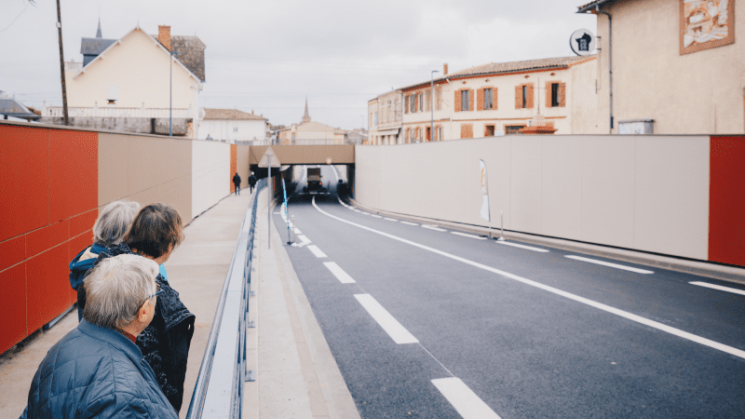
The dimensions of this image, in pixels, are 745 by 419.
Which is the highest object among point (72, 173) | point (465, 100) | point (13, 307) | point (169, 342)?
point (465, 100)

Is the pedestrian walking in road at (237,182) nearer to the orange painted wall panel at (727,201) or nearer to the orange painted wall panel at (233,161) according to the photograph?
the orange painted wall panel at (233,161)

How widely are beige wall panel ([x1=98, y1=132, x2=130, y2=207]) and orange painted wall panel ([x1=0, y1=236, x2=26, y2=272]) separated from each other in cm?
317

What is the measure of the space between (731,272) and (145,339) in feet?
38.7

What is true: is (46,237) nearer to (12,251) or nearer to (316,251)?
(12,251)

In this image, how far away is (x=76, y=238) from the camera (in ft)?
25.6

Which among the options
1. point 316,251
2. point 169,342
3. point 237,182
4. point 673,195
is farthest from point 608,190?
point 237,182

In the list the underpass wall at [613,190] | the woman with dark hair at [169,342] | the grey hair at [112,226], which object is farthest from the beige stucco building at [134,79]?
the woman with dark hair at [169,342]

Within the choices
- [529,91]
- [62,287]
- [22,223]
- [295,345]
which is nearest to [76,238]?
[62,287]

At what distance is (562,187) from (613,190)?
217 cm

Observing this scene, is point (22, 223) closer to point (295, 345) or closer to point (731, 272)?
point (295, 345)

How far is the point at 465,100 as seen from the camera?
2058 inches

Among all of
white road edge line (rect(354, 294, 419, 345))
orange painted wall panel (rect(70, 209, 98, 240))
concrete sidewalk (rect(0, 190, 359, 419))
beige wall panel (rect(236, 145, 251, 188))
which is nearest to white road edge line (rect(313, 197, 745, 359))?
white road edge line (rect(354, 294, 419, 345))

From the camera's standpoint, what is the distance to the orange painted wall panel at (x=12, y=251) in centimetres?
552

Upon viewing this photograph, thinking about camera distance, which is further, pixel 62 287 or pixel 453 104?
pixel 453 104
